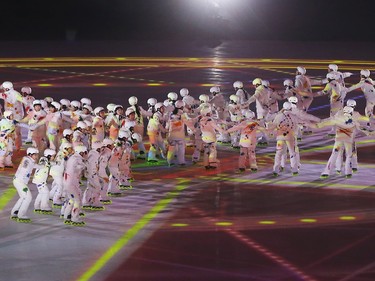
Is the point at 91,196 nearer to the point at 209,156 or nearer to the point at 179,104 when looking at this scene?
the point at 209,156

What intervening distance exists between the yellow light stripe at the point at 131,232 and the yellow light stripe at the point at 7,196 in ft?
12.3

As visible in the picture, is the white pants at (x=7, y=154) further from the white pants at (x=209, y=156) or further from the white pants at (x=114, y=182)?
the white pants at (x=209, y=156)

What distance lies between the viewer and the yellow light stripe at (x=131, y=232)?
2178 centimetres

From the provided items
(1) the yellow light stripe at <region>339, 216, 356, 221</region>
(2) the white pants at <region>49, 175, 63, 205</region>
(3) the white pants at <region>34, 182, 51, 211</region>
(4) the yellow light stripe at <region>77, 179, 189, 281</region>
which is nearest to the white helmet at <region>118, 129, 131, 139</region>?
(4) the yellow light stripe at <region>77, 179, 189, 281</region>

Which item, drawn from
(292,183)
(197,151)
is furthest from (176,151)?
(292,183)

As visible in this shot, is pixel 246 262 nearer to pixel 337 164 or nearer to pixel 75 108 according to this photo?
pixel 337 164

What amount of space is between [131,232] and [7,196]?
189 inches

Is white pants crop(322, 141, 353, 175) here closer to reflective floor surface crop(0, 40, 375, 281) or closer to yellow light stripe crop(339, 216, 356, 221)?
reflective floor surface crop(0, 40, 375, 281)

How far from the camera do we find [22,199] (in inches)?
993

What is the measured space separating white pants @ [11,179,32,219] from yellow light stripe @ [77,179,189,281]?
8.47 ft

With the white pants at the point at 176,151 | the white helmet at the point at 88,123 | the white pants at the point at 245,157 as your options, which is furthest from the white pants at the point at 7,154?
the white pants at the point at 245,157

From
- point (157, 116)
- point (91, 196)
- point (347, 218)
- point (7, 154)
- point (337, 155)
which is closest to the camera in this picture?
point (347, 218)

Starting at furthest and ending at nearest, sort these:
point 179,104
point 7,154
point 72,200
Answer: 1. point 179,104
2. point 7,154
3. point 72,200

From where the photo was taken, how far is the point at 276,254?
2281cm
